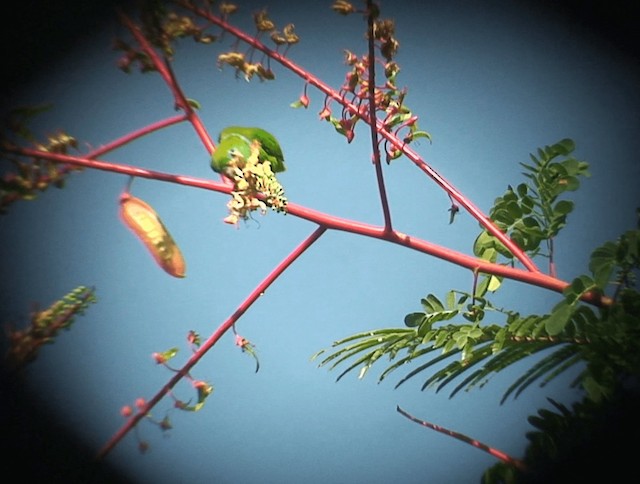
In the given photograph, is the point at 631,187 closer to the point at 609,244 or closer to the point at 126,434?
the point at 609,244

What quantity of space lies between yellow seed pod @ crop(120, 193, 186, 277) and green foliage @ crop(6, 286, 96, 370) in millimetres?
88

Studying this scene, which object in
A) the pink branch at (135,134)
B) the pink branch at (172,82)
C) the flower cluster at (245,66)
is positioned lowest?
the pink branch at (135,134)

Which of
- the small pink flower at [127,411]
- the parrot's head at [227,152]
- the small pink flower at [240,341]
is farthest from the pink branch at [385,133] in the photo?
the small pink flower at [127,411]

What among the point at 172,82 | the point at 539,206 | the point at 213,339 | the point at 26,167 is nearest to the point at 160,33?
the point at 172,82

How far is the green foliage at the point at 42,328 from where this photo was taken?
0.54 meters

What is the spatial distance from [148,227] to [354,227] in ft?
0.71

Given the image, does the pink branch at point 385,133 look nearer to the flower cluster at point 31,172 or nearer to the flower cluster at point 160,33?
the flower cluster at point 160,33

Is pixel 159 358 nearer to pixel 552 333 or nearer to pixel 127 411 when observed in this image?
pixel 127 411

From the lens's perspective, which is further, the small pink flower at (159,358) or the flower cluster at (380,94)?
the small pink flower at (159,358)

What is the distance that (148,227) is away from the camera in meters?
0.56

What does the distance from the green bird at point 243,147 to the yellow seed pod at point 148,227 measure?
0.33 feet

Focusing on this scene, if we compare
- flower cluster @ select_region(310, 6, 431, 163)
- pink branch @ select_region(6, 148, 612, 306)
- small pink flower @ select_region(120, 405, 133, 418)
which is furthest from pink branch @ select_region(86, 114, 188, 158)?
small pink flower @ select_region(120, 405, 133, 418)

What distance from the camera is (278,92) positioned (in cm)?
60

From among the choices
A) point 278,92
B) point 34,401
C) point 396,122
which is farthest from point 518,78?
point 34,401
